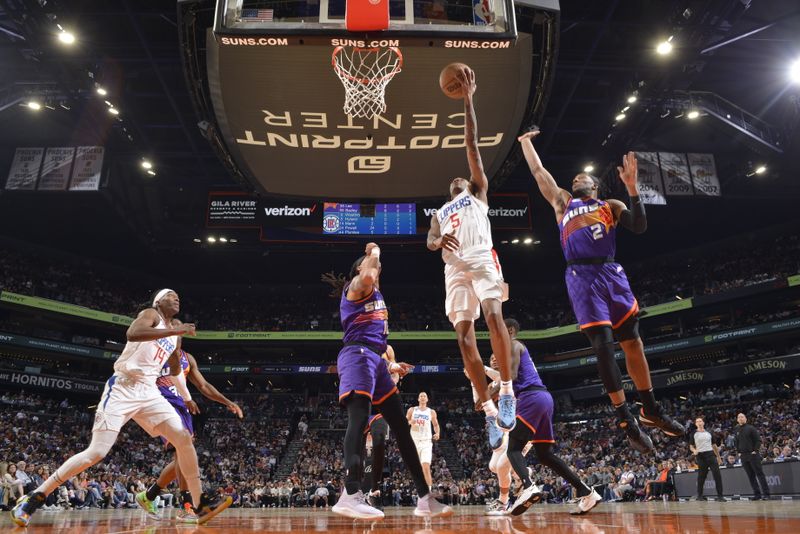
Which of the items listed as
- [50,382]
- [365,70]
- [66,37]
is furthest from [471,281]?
[50,382]

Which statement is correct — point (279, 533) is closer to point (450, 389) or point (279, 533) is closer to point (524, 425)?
point (524, 425)

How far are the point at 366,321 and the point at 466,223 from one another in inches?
52.2

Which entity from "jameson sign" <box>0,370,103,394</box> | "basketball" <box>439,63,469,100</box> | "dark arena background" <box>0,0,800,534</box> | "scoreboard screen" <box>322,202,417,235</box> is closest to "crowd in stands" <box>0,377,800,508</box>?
"dark arena background" <box>0,0,800,534</box>

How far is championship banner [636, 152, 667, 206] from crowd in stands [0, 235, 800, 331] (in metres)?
10.5

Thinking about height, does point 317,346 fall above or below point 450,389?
above

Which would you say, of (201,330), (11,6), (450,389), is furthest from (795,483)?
(201,330)

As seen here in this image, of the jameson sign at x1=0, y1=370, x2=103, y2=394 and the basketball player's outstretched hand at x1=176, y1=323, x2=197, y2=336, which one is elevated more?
the jameson sign at x1=0, y1=370, x2=103, y2=394

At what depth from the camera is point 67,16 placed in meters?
14.2

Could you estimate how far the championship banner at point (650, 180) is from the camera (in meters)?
19.5

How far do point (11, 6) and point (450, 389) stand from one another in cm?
2704

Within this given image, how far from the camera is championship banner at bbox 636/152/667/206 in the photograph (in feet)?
64.0

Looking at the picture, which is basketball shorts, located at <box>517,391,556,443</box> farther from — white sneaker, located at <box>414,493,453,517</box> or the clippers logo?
the clippers logo

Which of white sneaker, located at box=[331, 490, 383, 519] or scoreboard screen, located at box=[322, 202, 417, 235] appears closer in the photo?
white sneaker, located at box=[331, 490, 383, 519]

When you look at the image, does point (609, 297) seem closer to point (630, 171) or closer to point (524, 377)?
point (630, 171)
